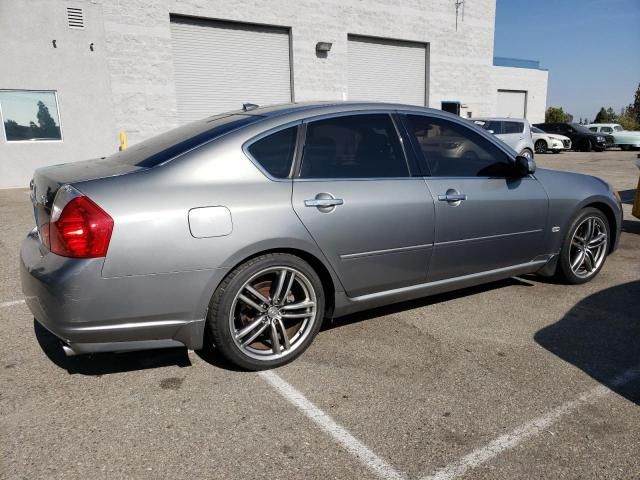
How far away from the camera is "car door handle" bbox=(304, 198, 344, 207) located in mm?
3068

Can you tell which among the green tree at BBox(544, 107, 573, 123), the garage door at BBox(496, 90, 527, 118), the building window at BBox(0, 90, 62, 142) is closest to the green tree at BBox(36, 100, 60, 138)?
the building window at BBox(0, 90, 62, 142)

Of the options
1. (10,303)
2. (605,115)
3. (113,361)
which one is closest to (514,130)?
(10,303)

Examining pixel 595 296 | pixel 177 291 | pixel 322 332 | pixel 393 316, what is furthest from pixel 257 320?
pixel 595 296

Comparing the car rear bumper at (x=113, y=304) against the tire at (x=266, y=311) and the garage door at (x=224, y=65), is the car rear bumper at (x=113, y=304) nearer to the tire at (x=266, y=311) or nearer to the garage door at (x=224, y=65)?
the tire at (x=266, y=311)

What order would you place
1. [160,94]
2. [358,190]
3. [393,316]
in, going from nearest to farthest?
[358,190] → [393,316] → [160,94]

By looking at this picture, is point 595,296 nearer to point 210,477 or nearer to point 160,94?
point 210,477

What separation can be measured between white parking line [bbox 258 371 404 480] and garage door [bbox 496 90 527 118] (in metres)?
33.9

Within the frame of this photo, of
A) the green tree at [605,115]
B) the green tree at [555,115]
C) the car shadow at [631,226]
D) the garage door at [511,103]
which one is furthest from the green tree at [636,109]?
the car shadow at [631,226]

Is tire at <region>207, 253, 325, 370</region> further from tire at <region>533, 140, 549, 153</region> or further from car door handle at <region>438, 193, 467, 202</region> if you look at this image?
tire at <region>533, 140, 549, 153</region>

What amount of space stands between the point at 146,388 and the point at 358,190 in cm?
172

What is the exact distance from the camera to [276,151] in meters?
3.12

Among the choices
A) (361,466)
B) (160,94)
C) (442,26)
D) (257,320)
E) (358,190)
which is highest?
(442,26)

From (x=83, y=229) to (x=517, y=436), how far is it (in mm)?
2323

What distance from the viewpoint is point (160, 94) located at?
49.6ft
